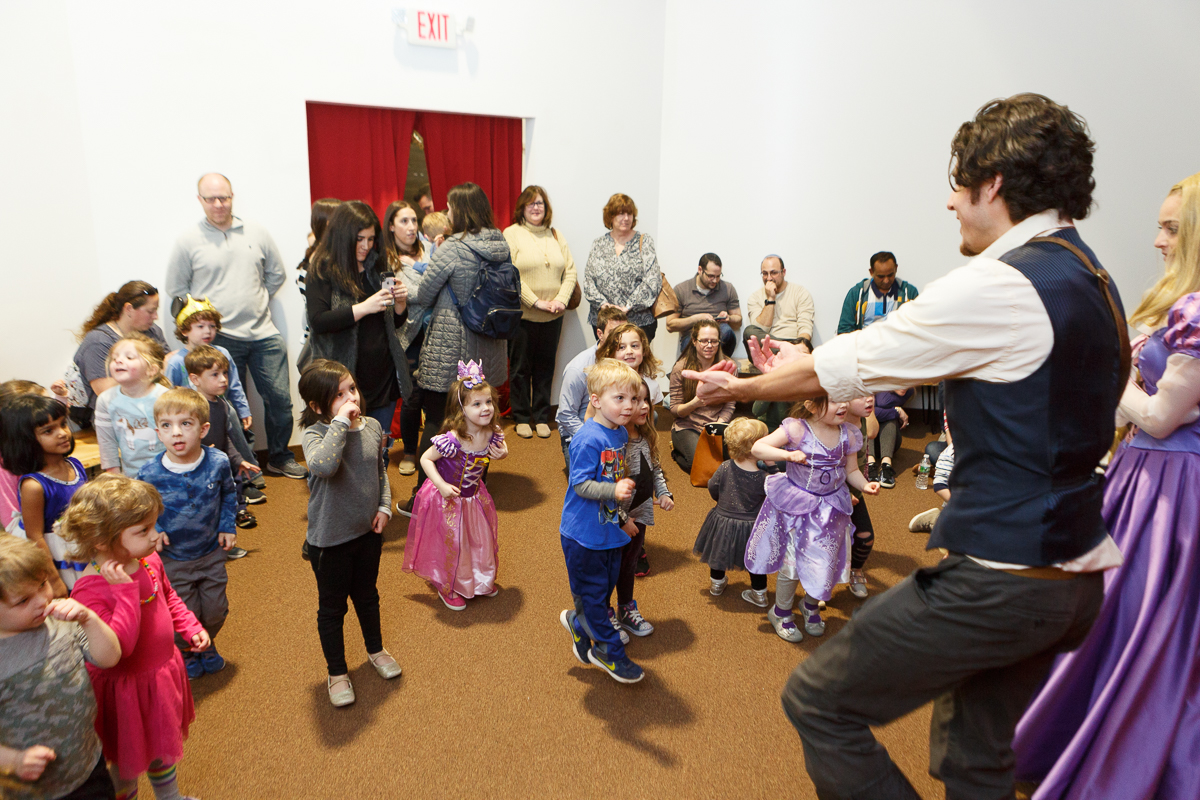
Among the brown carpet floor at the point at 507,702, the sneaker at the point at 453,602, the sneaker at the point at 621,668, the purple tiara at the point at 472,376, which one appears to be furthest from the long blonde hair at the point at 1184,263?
the sneaker at the point at 453,602

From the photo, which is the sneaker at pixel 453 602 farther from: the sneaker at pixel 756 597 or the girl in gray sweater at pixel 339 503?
the sneaker at pixel 756 597

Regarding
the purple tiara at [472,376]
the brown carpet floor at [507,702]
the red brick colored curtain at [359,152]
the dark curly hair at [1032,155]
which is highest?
the red brick colored curtain at [359,152]

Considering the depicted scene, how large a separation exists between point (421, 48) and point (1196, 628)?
5.27 m

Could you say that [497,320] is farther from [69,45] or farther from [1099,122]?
[1099,122]

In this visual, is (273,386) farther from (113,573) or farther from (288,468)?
(113,573)

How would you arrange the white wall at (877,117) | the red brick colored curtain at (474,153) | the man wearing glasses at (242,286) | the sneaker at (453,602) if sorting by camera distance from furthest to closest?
the red brick colored curtain at (474,153) → the white wall at (877,117) → the man wearing glasses at (242,286) → the sneaker at (453,602)

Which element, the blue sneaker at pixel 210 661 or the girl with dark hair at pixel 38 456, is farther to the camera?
the blue sneaker at pixel 210 661

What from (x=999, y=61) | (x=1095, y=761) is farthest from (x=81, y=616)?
(x=999, y=61)

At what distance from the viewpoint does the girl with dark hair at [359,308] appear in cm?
408

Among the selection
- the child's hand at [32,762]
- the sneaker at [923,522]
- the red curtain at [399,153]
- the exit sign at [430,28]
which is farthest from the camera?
the red curtain at [399,153]

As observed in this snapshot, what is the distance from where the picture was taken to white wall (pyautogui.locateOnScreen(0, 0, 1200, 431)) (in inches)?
175

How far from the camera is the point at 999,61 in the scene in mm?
5652

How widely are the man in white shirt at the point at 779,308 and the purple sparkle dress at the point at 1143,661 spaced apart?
3927 millimetres

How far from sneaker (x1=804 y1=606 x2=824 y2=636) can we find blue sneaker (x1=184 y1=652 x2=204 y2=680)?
232 cm
